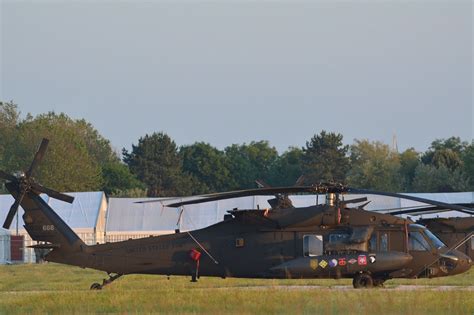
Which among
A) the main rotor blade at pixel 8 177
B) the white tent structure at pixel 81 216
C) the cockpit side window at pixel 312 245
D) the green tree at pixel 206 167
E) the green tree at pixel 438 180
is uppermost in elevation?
the green tree at pixel 206 167

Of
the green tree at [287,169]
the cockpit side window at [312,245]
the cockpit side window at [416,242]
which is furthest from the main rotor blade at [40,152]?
the green tree at [287,169]

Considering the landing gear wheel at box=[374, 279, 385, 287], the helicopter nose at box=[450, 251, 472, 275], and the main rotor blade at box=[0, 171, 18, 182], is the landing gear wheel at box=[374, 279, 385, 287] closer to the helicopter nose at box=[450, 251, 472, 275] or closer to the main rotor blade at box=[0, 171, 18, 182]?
the helicopter nose at box=[450, 251, 472, 275]

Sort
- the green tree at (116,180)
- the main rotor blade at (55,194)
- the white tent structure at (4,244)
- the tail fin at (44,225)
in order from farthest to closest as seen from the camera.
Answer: the green tree at (116,180) → the white tent structure at (4,244) → the tail fin at (44,225) → the main rotor blade at (55,194)

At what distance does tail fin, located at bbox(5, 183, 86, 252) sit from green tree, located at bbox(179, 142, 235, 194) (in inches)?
3832

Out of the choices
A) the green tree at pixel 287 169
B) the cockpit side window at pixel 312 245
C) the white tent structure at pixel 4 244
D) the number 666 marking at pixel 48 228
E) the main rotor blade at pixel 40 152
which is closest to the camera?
the cockpit side window at pixel 312 245

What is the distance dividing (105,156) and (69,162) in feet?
133

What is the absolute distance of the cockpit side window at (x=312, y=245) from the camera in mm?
30266

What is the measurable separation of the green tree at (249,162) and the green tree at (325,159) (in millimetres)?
7006

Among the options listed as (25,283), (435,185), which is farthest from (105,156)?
(25,283)

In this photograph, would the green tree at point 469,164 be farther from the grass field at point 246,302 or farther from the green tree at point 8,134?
the grass field at point 246,302

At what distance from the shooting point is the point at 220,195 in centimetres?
2716

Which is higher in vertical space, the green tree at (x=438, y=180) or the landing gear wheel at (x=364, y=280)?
the green tree at (x=438, y=180)

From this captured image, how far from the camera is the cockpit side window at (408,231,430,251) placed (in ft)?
101

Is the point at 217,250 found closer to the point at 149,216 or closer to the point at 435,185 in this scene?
the point at 149,216
